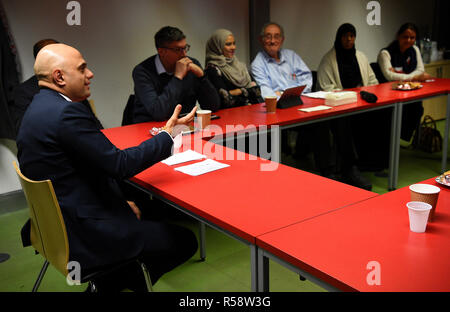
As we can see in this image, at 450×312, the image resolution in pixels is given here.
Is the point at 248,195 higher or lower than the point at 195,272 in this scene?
higher

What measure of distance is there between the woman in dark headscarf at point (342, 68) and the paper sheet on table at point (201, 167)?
258 centimetres

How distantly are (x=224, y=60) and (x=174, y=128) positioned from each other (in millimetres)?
1723

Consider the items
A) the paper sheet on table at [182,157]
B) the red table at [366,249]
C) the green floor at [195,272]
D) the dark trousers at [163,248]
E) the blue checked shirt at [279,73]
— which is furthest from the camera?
the blue checked shirt at [279,73]

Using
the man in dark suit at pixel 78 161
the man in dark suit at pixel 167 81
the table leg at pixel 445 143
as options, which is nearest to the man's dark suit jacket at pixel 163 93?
the man in dark suit at pixel 167 81

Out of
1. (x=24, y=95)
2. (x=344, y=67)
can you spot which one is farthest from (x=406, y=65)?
(x=24, y=95)

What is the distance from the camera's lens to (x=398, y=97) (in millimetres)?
3750

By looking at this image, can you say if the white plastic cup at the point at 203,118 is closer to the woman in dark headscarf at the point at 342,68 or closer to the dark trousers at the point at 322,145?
the dark trousers at the point at 322,145

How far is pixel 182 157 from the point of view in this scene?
2340 mm

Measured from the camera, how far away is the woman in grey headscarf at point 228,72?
3777 mm

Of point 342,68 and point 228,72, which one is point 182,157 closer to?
point 228,72

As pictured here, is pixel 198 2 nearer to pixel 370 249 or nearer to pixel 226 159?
pixel 226 159

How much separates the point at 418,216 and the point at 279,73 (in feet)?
10.2

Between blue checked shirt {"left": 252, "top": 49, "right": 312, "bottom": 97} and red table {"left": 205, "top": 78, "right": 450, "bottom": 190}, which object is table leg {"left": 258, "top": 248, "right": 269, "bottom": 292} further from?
blue checked shirt {"left": 252, "top": 49, "right": 312, "bottom": 97}
